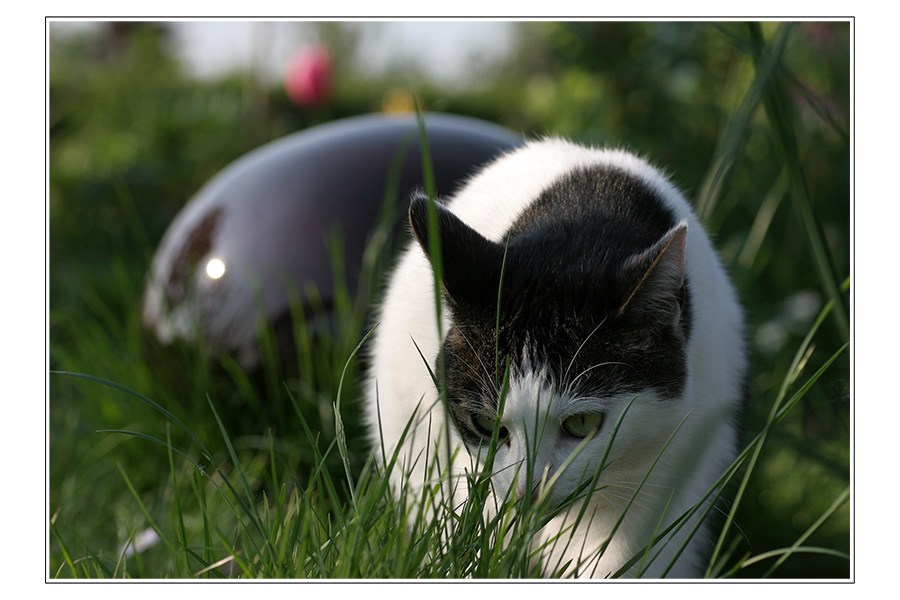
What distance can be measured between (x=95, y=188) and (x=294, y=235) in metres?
2.18

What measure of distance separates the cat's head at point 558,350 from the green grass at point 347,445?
109 mm

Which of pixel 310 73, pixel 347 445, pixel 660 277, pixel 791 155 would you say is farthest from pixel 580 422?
pixel 310 73

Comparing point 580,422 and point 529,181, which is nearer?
point 580,422

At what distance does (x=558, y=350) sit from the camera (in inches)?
46.6

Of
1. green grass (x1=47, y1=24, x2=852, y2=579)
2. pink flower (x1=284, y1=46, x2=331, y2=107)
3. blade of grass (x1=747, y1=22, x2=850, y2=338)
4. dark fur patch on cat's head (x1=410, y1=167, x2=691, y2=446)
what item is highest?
pink flower (x1=284, y1=46, x2=331, y2=107)

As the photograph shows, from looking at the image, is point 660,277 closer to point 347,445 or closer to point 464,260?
point 464,260

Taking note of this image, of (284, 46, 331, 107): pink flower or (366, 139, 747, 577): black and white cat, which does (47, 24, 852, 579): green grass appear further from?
(284, 46, 331, 107): pink flower

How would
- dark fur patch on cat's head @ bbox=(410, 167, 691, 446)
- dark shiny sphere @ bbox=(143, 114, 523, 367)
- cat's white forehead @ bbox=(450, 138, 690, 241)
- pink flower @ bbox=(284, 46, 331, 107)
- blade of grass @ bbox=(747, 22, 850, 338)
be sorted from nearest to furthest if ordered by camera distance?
1. blade of grass @ bbox=(747, 22, 850, 338)
2. dark fur patch on cat's head @ bbox=(410, 167, 691, 446)
3. cat's white forehead @ bbox=(450, 138, 690, 241)
4. dark shiny sphere @ bbox=(143, 114, 523, 367)
5. pink flower @ bbox=(284, 46, 331, 107)

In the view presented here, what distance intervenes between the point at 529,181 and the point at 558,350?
457 mm

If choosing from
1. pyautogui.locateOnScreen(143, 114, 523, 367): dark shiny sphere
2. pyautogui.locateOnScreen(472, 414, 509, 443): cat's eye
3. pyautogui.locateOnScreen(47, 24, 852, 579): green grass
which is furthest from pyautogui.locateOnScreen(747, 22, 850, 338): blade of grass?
pyautogui.locateOnScreen(143, 114, 523, 367): dark shiny sphere

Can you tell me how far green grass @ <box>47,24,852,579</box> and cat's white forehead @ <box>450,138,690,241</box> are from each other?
0.14m

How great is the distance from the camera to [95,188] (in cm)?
363

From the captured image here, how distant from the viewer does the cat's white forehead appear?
57.5 inches
